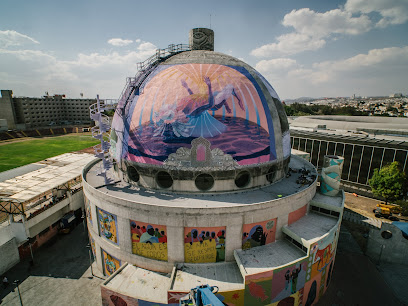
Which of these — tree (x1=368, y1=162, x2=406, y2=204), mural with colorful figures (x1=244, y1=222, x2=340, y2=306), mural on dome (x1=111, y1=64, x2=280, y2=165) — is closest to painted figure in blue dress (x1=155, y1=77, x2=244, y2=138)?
mural on dome (x1=111, y1=64, x2=280, y2=165)

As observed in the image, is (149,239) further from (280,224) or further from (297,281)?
(297,281)

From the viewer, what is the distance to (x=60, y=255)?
25219 mm

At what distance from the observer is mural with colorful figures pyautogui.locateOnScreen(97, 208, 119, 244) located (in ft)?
65.1

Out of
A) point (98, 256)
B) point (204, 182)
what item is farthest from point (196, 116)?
point (98, 256)

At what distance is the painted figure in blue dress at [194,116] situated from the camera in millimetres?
20719

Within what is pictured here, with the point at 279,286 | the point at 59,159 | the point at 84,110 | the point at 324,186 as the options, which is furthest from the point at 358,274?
the point at 84,110

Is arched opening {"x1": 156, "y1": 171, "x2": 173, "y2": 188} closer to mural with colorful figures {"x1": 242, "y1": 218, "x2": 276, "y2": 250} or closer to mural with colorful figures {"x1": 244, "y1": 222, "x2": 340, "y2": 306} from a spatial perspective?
mural with colorful figures {"x1": 242, "y1": 218, "x2": 276, "y2": 250}

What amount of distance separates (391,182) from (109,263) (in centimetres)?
3712

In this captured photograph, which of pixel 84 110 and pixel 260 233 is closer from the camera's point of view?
pixel 260 233

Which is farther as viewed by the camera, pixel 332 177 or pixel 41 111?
pixel 41 111

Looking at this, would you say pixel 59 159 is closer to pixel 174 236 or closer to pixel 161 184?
pixel 161 184

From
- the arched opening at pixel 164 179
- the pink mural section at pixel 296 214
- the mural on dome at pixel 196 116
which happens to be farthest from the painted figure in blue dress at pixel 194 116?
the pink mural section at pixel 296 214

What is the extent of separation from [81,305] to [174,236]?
33.2 feet

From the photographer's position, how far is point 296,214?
20984 millimetres
